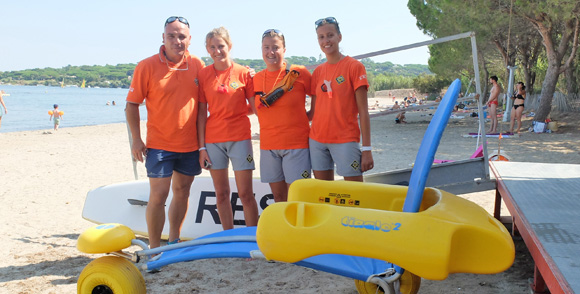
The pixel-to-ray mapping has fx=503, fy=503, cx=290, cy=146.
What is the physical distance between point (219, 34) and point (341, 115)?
1.16 metres

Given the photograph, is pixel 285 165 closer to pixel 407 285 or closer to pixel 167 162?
pixel 167 162

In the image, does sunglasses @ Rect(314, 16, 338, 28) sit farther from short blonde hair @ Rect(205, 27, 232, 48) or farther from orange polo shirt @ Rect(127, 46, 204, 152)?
orange polo shirt @ Rect(127, 46, 204, 152)

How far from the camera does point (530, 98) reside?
2653cm

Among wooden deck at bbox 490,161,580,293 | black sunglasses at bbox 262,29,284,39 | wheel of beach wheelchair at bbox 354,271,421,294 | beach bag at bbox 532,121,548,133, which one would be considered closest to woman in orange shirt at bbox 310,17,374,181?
black sunglasses at bbox 262,29,284,39

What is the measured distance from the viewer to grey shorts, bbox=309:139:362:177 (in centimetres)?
378

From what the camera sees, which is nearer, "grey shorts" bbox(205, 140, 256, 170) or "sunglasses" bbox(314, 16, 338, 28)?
"sunglasses" bbox(314, 16, 338, 28)

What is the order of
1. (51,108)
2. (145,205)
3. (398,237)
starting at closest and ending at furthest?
1. (398,237)
2. (145,205)
3. (51,108)

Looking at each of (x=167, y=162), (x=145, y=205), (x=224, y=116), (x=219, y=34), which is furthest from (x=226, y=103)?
(x=145, y=205)

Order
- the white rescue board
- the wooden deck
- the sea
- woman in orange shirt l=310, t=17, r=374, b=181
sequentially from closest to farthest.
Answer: the wooden deck → woman in orange shirt l=310, t=17, r=374, b=181 → the white rescue board → the sea

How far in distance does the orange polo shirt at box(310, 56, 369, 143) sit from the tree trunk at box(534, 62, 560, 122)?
46.4ft

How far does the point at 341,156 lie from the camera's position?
379 centimetres

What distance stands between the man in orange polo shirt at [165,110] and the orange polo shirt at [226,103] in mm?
104

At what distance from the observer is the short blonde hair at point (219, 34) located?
156 inches

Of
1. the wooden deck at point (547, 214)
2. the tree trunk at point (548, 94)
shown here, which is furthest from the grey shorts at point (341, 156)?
the tree trunk at point (548, 94)
